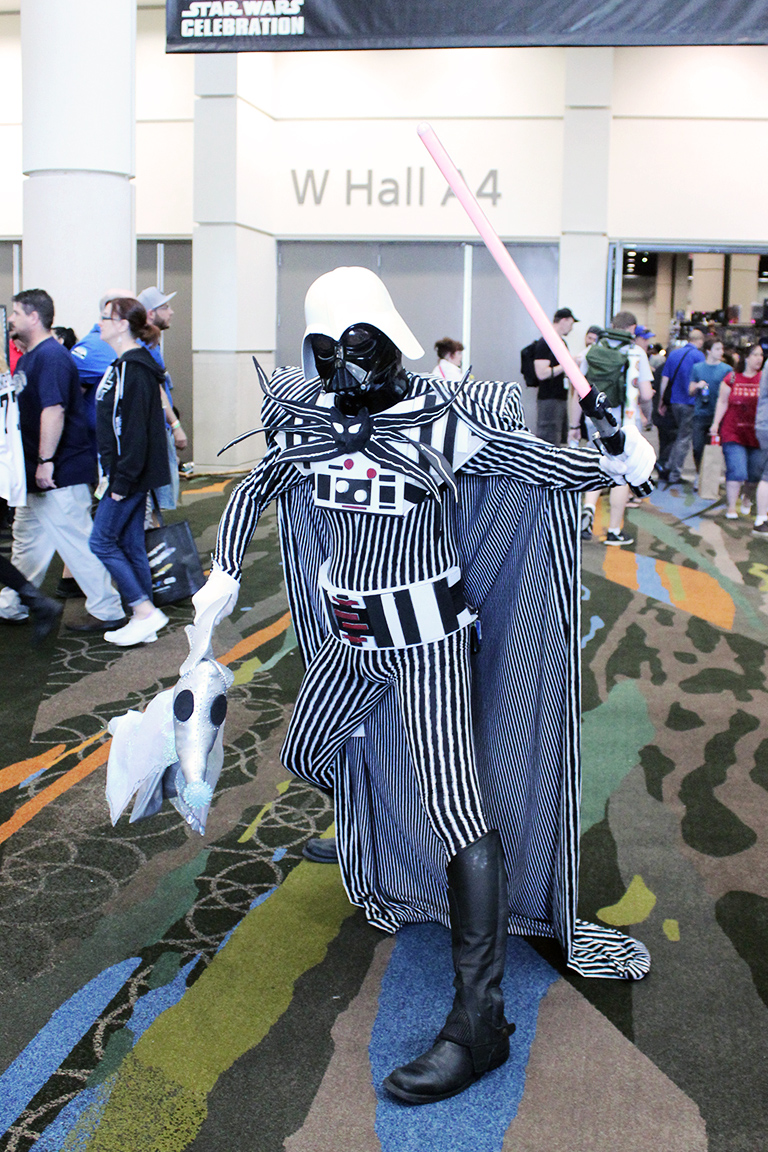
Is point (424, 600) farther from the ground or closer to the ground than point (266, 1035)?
farther from the ground

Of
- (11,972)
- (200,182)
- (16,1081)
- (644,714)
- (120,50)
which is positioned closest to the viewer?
(16,1081)

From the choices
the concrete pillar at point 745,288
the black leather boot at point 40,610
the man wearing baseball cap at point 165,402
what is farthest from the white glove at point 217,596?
the concrete pillar at point 745,288

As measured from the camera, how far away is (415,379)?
261 centimetres

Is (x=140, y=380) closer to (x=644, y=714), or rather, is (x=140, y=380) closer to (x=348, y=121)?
(x=644, y=714)

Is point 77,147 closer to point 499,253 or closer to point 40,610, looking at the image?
point 40,610

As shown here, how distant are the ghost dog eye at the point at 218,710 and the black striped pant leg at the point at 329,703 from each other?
32 centimetres

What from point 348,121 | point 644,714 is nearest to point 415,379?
point 644,714

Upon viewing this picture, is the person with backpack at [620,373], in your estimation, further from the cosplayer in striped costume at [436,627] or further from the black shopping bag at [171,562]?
the cosplayer in striped costume at [436,627]

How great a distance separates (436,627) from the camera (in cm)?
252

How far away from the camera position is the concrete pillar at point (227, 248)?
12594 mm

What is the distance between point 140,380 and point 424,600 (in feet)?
10.9

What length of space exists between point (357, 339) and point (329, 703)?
35.2 inches

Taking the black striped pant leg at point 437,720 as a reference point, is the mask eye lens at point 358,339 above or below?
above

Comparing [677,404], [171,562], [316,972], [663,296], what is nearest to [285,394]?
[316,972]
